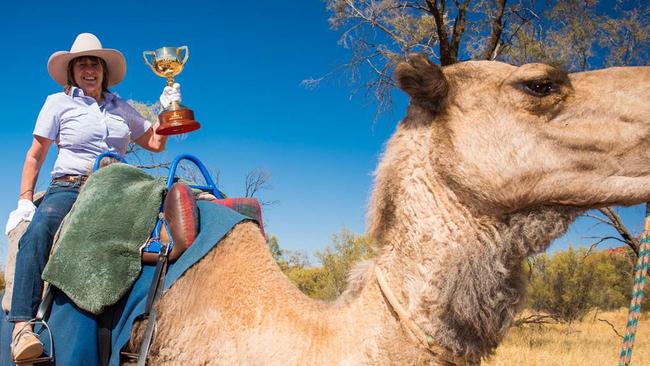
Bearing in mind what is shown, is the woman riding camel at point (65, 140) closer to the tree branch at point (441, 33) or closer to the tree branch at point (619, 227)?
the tree branch at point (441, 33)

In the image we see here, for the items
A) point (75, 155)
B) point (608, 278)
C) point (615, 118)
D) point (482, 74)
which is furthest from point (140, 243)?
point (608, 278)

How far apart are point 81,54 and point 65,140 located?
0.66 metres

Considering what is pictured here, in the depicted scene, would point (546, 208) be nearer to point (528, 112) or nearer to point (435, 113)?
point (528, 112)

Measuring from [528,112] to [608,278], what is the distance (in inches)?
1025

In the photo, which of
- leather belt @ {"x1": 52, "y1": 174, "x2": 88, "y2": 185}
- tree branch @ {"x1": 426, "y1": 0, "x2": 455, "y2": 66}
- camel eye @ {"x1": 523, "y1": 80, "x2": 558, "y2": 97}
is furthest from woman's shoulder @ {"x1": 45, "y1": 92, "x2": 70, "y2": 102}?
tree branch @ {"x1": 426, "y1": 0, "x2": 455, "y2": 66}

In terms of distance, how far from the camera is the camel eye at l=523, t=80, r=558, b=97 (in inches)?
90.7

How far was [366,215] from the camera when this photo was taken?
2674mm

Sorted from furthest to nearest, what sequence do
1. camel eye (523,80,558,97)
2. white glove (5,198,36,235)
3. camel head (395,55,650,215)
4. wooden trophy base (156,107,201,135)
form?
wooden trophy base (156,107,201,135) → white glove (5,198,36,235) → camel eye (523,80,558,97) → camel head (395,55,650,215)

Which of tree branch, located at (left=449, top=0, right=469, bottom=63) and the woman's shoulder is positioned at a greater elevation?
tree branch, located at (left=449, top=0, right=469, bottom=63)

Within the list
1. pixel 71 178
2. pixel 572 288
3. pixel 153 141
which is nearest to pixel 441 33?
pixel 153 141

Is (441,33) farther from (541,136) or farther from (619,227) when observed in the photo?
(541,136)

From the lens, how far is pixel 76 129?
3553mm

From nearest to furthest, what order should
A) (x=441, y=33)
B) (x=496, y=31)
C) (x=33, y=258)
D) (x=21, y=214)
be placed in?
1. (x=33, y=258)
2. (x=21, y=214)
3. (x=441, y=33)
4. (x=496, y=31)

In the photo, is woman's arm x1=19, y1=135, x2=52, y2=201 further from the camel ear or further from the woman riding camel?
the camel ear
